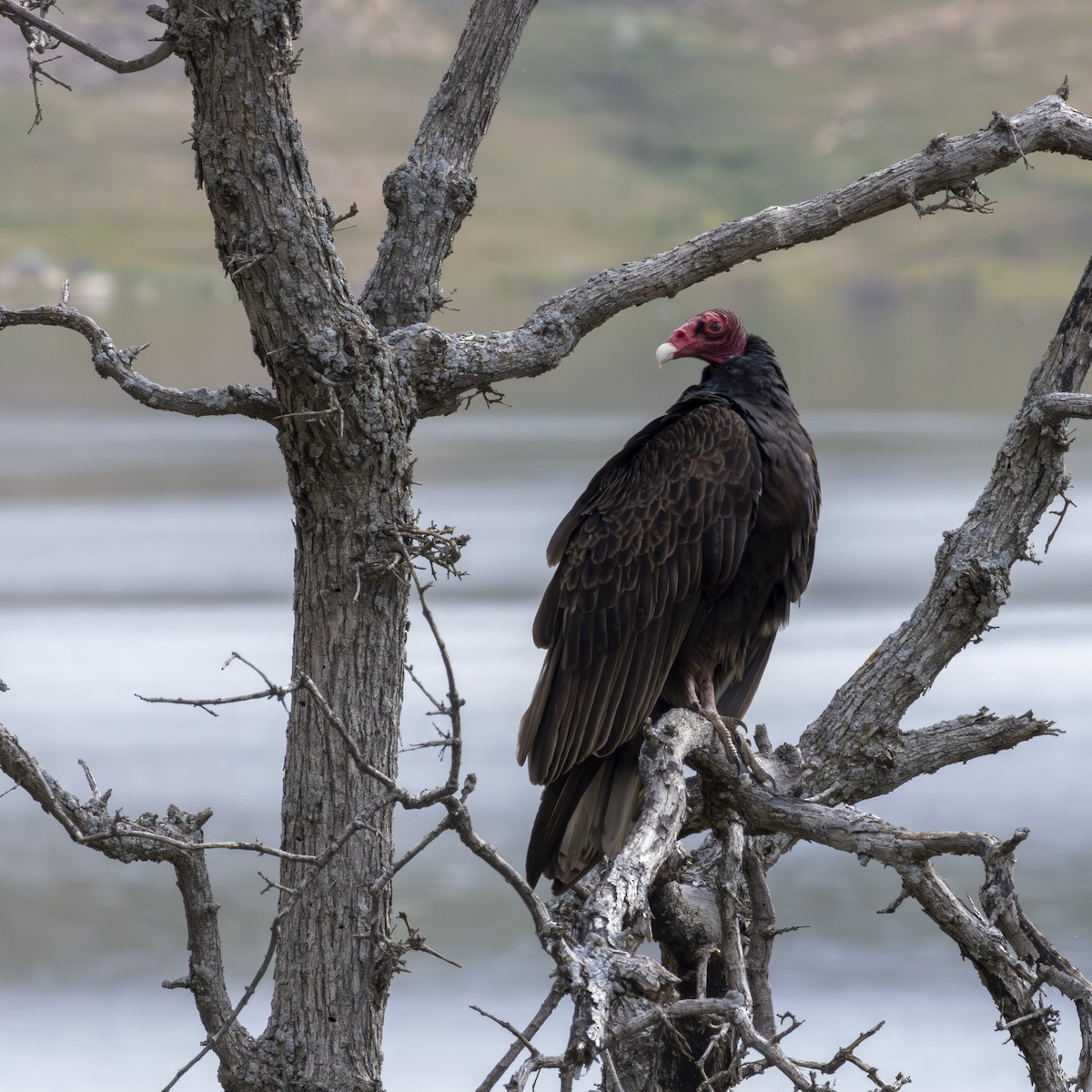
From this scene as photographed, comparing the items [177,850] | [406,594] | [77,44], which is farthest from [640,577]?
[77,44]

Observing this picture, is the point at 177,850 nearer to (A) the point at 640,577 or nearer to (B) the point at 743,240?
(A) the point at 640,577

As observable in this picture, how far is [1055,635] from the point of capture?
14.2 metres

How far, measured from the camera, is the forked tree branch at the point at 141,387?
274cm

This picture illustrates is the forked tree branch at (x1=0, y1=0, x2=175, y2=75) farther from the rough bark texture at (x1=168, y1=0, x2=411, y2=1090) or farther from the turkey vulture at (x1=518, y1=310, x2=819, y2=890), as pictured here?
the turkey vulture at (x1=518, y1=310, x2=819, y2=890)

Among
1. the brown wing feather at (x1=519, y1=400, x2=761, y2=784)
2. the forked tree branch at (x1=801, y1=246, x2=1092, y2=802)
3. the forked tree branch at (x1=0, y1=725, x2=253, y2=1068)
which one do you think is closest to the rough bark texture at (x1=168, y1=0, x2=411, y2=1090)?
the forked tree branch at (x1=0, y1=725, x2=253, y2=1068)

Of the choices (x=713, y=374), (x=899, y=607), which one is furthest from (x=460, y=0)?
(x=713, y=374)

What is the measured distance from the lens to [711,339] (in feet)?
12.8

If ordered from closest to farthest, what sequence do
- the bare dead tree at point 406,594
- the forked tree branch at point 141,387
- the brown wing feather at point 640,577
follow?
the bare dead tree at point 406,594
the forked tree branch at point 141,387
the brown wing feather at point 640,577

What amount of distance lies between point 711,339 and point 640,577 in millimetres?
774

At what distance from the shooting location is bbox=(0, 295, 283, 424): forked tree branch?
8.99ft

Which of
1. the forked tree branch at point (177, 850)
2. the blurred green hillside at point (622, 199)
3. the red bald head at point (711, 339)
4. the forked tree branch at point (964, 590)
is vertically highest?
the blurred green hillside at point (622, 199)

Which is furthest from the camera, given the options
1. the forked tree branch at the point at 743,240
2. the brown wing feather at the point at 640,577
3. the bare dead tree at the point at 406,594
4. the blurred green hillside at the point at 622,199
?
the blurred green hillside at the point at 622,199

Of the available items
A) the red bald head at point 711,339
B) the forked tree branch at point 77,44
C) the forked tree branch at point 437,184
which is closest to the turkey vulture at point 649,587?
the red bald head at point 711,339

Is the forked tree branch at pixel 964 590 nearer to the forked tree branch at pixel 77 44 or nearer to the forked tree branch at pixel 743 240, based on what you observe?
the forked tree branch at pixel 743 240
